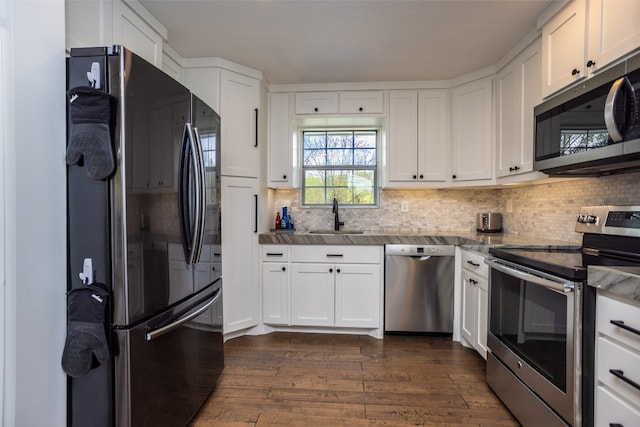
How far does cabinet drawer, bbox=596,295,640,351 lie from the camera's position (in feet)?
3.22

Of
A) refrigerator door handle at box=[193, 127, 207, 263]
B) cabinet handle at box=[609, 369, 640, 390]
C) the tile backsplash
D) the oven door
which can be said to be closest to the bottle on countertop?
the tile backsplash

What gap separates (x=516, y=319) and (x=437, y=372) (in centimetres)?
77

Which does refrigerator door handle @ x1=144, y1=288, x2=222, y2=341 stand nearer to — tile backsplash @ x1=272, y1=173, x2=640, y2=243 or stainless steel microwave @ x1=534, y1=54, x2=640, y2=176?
tile backsplash @ x1=272, y1=173, x2=640, y2=243

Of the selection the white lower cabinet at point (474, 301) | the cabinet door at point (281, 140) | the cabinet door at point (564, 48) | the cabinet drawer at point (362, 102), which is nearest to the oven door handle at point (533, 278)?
the white lower cabinet at point (474, 301)

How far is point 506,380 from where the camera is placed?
5.57 feet

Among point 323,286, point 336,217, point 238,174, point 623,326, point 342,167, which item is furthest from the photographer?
point 342,167

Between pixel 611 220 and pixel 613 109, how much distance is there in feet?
1.99

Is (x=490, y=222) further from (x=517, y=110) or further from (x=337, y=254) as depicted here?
(x=337, y=254)

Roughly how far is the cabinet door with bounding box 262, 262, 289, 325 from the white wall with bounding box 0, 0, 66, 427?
5.38ft

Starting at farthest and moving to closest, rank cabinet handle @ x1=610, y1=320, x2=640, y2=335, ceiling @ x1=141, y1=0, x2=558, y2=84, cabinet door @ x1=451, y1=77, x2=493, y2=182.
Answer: cabinet door @ x1=451, y1=77, x2=493, y2=182
ceiling @ x1=141, y1=0, x2=558, y2=84
cabinet handle @ x1=610, y1=320, x2=640, y2=335

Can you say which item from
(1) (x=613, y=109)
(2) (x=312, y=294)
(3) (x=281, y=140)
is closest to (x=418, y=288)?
(2) (x=312, y=294)

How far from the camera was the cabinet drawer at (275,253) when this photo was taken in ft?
8.98

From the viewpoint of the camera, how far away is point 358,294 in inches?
106

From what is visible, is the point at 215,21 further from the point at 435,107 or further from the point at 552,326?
the point at 552,326
